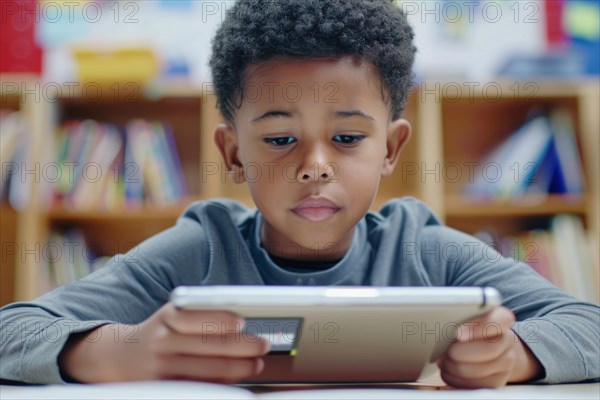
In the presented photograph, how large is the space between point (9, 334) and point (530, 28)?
8.21 feet

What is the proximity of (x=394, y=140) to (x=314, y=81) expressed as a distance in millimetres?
257

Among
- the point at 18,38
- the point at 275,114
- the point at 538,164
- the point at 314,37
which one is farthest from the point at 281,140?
the point at 18,38

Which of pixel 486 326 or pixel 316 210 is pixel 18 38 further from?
pixel 486 326

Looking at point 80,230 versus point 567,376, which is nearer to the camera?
point 567,376

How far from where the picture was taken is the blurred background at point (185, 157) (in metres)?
2.38

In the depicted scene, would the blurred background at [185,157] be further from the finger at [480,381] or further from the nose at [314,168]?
the finger at [480,381]

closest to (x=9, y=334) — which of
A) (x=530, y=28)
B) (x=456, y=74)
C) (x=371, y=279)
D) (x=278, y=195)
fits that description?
(x=278, y=195)

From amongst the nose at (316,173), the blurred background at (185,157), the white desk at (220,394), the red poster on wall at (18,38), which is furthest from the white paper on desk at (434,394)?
the red poster on wall at (18,38)

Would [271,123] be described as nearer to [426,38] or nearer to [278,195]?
[278,195]

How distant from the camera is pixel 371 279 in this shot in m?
1.06

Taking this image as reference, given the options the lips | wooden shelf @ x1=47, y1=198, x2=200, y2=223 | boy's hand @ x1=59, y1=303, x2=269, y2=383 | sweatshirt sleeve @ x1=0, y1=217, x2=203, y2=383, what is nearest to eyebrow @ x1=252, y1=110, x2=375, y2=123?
the lips

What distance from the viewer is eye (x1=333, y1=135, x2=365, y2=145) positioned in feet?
3.11

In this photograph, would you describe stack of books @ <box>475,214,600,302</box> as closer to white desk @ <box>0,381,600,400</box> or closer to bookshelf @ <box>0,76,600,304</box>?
bookshelf @ <box>0,76,600,304</box>

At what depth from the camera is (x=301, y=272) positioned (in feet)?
3.46
